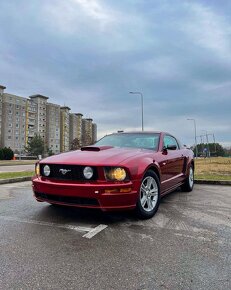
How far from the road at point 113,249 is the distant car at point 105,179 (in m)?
0.32

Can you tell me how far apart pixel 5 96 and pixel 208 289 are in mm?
106454

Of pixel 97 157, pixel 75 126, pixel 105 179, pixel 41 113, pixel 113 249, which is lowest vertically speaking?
pixel 113 249

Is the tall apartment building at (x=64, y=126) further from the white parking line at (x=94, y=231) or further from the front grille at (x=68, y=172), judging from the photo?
the white parking line at (x=94, y=231)

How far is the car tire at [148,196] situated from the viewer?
458cm

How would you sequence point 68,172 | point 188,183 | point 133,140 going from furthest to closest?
1. point 188,183
2. point 133,140
3. point 68,172

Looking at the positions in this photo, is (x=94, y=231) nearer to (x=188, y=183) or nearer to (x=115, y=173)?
(x=115, y=173)

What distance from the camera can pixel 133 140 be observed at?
5922 millimetres

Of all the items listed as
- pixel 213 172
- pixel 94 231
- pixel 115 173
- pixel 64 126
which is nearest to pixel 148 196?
pixel 115 173

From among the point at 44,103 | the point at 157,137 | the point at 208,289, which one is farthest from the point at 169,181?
the point at 44,103

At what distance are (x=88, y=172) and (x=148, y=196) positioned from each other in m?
1.12

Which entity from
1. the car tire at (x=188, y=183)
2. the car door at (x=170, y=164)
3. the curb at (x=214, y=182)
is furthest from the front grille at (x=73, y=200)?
the curb at (x=214, y=182)

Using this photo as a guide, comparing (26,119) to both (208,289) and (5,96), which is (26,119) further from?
(208,289)

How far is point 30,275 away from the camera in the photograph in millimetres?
2715

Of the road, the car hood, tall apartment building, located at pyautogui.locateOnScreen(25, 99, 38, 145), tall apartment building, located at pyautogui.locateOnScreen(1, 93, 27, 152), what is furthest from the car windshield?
tall apartment building, located at pyautogui.locateOnScreen(25, 99, 38, 145)
